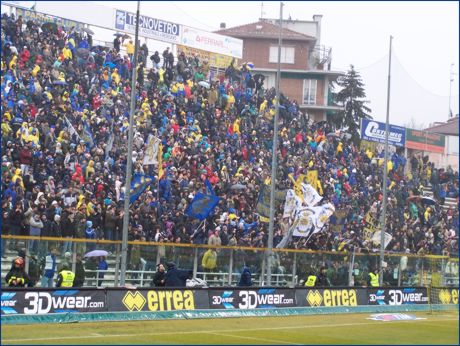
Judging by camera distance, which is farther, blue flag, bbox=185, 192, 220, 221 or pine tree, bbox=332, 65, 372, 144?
pine tree, bbox=332, 65, 372, 144

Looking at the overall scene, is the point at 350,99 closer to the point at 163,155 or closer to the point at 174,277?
the point at 163,155

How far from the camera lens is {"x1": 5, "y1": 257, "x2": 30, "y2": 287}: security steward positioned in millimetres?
26984

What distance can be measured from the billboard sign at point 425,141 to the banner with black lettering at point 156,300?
40.7 metres

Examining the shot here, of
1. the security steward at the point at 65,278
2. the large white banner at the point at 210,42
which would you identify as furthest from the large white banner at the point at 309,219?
the large white banner at the point at 210,42

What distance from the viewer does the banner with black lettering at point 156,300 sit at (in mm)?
27234

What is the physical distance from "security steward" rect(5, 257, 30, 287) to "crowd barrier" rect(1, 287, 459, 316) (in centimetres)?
185

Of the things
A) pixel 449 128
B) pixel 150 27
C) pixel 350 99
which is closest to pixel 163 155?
pixel 150 27

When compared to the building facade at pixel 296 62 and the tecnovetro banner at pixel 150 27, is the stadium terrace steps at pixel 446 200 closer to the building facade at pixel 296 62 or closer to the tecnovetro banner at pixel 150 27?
the building facade at pixel 296 62

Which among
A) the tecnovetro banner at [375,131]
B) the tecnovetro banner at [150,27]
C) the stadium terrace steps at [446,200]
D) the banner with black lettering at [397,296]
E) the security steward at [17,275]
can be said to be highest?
the tecnovetro banner at [150,27]

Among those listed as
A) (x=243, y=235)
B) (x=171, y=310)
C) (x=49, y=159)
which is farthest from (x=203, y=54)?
(x=171, y=310)

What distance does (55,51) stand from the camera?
40.9 m

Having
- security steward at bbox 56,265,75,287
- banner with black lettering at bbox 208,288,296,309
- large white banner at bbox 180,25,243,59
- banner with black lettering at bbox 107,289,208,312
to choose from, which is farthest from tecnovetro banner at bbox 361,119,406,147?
security steward at bbox 56,265,75,287

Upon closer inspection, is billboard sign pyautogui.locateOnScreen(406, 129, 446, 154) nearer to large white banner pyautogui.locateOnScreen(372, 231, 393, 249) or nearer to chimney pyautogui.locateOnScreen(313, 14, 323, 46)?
chimney pyautogui.locateOnScreen(313, 14, 323, 46)

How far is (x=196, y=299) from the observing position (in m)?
29.4
